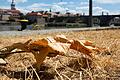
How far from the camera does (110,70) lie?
2541mm

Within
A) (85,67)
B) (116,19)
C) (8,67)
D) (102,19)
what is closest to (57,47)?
(85,67)

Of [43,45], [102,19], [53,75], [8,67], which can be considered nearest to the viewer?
[53,75]

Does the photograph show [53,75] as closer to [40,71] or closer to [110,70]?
[40,71]

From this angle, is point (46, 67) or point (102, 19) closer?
point (46, 67)

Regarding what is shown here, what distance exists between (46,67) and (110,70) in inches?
21.7

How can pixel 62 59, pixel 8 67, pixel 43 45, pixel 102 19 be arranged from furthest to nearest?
pixel 102 19
pixel 62 59
pixel 8 67
pixel 43 45

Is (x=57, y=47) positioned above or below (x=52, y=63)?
above

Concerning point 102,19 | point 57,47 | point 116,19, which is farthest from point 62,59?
point 116,19

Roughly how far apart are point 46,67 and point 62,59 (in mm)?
429

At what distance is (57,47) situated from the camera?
2484 millimetres

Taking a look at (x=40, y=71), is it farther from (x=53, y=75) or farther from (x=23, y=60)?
(x=23, y=60)

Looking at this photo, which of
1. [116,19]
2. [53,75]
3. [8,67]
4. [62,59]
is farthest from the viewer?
[116,19]

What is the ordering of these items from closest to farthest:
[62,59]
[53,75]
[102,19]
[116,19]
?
[53,75] < [62,59] < [102,19] < [116,19]

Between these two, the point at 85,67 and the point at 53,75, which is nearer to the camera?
the point at 53,75
